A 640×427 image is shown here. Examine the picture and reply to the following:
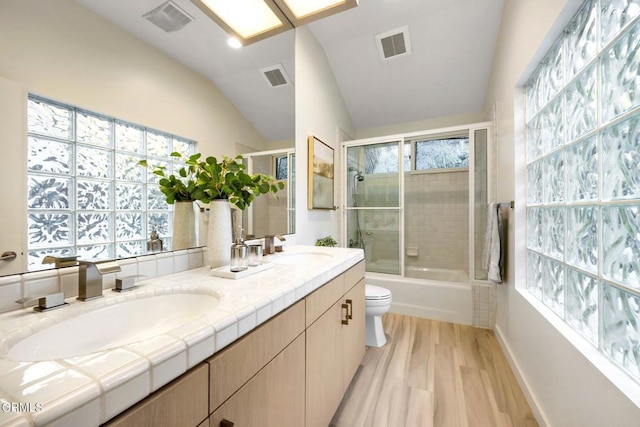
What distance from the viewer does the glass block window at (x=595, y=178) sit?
2.73 ft

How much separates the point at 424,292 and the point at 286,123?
215cm

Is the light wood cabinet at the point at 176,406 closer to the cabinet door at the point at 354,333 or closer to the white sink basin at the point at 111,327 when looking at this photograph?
the white sink basin at the point at 111,327

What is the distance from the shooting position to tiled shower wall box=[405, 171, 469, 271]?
3395mm

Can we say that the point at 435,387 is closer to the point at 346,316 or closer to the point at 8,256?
the point at 346,316

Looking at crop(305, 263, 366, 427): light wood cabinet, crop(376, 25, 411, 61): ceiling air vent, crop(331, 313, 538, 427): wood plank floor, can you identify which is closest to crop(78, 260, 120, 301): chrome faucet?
crop(305, 263, 366, 427): light wood cabinet

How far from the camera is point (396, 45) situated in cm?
261

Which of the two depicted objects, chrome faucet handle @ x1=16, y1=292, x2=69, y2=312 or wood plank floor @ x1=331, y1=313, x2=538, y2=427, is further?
wood plank floor @ x1=331, y1=313, x2=538, y2=427

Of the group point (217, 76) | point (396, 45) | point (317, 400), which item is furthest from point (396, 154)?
point (317, 400)

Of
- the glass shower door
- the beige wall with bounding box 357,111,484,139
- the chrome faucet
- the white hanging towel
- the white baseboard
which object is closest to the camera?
the chrome faucet

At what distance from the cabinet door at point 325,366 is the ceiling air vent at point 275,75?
1469 mm

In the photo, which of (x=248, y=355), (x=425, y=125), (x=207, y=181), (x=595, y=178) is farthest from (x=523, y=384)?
(x=425, y=125)

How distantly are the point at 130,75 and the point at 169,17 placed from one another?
0.37 meters

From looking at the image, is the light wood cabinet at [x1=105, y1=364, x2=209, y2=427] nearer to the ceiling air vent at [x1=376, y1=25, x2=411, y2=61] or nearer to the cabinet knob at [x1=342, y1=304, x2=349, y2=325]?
the cabinet knob at [x1=342, y1=304, x2=349, y2=325]

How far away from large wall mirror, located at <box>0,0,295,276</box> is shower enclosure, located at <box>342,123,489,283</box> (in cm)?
175
